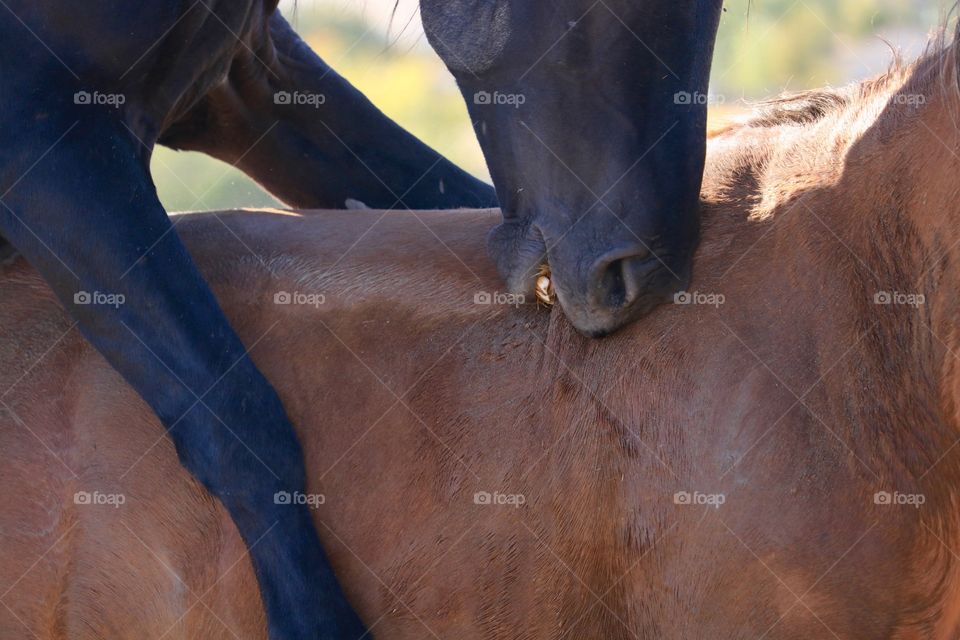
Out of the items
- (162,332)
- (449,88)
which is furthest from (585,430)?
(449,88)

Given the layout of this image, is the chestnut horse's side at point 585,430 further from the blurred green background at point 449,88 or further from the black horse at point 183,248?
the blurred green background at point 449,88

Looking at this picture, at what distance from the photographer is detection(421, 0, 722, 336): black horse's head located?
259cm

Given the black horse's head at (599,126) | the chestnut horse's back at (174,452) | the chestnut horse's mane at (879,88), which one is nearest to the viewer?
the chestnut horse's mane at (879,88)

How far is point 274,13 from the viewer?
3730 mm

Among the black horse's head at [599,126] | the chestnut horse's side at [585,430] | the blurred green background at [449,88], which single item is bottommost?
the chestnut horse's side at [585,430]

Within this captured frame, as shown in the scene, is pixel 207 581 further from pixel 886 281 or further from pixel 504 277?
pixel 886 281

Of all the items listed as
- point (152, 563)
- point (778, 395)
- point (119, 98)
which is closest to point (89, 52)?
point (119, 98)

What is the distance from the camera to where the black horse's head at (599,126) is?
259 cm

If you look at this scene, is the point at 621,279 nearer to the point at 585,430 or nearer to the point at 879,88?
the point at 585,430

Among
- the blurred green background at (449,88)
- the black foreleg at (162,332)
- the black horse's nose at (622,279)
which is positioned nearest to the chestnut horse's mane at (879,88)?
the black horse's nose at (622,279)

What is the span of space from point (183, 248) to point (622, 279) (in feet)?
3.32

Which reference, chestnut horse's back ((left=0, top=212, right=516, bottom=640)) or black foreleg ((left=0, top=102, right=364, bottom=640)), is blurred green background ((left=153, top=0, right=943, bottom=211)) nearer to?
chestnut horse's back ((left=0, top=212, right=516, bottom=640))

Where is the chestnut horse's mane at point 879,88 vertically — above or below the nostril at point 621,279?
above

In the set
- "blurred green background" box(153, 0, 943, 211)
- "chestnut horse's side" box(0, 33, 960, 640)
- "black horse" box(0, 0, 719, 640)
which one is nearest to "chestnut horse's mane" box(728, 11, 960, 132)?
"chestnut horse's side" box(0, 33, 960, 640)
